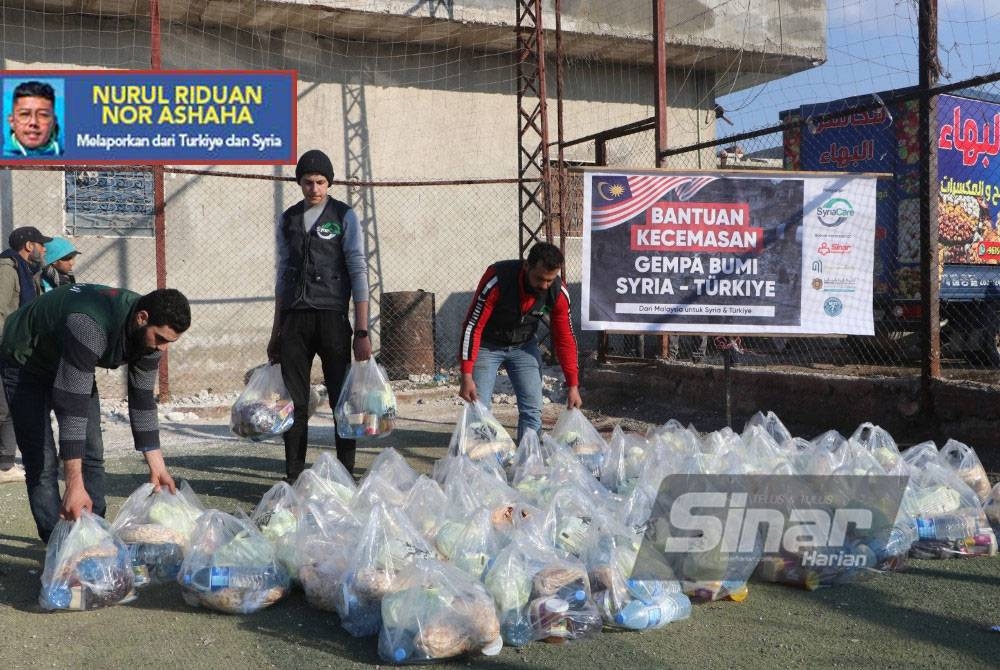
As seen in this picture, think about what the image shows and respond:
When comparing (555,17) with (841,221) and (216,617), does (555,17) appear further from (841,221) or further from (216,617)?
(216,617)

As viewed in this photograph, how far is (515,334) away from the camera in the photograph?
5.48 m

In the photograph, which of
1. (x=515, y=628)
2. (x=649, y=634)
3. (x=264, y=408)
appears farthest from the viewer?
(x=264, y=408)

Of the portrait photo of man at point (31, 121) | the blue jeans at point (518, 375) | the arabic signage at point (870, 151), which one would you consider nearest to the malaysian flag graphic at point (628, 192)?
the blue jeans at point (518, 375)

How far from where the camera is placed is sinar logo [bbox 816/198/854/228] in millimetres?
6621

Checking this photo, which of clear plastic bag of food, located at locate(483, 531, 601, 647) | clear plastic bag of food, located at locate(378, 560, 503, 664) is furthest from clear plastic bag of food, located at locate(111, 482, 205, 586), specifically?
clear plastic bag of food, located at locate(483, 531, 601, 647)

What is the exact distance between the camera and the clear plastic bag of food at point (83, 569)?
11.5 ft

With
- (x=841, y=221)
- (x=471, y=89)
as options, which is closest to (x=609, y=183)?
(x=841, y=221)

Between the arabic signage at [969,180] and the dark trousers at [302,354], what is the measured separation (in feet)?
25.8

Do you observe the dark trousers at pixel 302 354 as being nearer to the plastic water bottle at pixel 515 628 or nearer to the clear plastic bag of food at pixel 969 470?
the plastic water bottle at pixel 515 628

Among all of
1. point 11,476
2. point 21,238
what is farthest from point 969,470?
point 21,238

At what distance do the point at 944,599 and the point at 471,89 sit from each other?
9732 mm

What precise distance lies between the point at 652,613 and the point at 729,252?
384 cm

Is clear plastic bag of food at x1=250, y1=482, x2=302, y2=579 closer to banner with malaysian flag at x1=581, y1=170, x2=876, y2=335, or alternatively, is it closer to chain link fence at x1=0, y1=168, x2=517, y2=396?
banner with malaysian flag at x1=581, y1=170, x2=876, y2=335

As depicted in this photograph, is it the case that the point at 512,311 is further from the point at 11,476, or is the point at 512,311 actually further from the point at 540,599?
the point at 11,476
